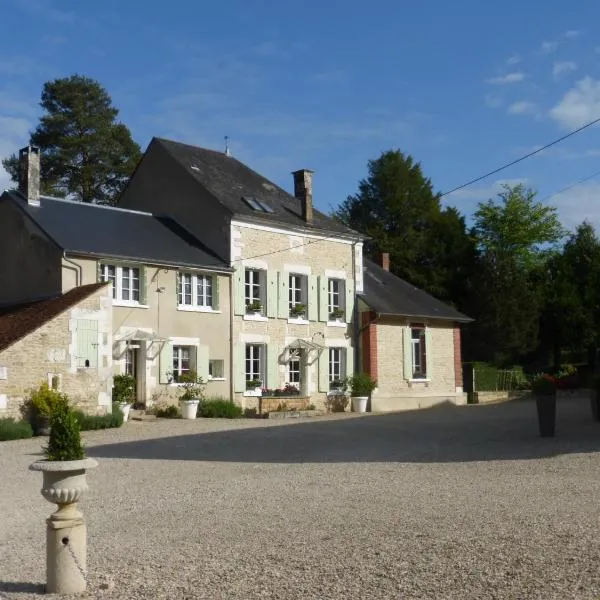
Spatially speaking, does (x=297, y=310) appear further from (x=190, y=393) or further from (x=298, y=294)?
(x=190, y=393)

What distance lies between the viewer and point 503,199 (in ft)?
170

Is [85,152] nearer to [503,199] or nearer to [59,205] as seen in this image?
[59,205]

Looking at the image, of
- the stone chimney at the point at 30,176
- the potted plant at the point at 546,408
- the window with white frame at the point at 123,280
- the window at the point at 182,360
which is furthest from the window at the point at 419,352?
the potted plant at the point at 546,408

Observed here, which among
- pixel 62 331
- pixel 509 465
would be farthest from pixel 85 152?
pixel 509 465

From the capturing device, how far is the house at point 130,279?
20.9 metres

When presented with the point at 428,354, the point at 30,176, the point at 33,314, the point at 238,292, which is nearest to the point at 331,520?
the point at 33,314

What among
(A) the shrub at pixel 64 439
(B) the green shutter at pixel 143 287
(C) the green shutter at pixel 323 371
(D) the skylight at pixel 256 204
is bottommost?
(A) the shrub at pixel 64 439

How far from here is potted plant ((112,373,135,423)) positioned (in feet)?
66.7

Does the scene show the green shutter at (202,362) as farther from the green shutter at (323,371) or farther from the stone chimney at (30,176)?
the stone chimney at (30,176)

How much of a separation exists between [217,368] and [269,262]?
355 cm

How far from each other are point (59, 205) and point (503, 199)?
34.7 metres

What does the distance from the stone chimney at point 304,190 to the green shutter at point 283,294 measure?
222cm

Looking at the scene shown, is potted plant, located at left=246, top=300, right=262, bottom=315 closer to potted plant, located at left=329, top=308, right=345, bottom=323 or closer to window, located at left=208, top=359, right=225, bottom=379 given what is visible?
window, located at left=208, top=359, right=225, bottom=379

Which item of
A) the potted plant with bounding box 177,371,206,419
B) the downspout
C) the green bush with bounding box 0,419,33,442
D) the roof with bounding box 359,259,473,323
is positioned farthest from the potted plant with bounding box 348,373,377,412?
the green bush with bounding box 0,419,33,442
